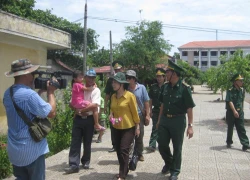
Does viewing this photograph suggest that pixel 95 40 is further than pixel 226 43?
No

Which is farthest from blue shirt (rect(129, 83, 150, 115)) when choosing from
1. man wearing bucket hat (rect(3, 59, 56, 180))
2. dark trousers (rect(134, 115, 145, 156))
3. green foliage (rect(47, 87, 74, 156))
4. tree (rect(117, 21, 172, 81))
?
tree (rect(117, 21, 172, 81))

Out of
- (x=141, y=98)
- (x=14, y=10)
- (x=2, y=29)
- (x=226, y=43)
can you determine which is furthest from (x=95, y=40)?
(x=226, y=43)

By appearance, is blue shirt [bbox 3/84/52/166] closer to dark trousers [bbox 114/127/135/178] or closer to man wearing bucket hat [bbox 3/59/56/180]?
man wearing bucket hat [bbox 3/59/56/180]

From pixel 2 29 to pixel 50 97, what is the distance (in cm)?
493

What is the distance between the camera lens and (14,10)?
49.3 feet

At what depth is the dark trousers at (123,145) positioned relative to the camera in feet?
15.7

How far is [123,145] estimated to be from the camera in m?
4.77

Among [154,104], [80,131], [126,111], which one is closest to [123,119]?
[126,111]

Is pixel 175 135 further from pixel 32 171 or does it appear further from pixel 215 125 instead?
pixel 215 125

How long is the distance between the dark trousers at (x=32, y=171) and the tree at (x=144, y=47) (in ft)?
84.7

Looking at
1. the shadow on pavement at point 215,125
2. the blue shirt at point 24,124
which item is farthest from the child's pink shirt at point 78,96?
the shadow on pavement at point 215,125

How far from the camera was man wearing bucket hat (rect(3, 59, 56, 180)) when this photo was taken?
299 cm

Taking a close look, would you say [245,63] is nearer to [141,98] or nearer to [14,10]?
[141,98]

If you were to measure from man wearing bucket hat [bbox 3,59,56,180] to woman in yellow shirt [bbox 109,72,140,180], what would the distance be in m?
1.79
